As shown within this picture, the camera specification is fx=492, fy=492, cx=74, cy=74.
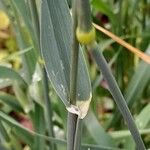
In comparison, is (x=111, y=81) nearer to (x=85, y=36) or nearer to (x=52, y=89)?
(x=85, y=36)

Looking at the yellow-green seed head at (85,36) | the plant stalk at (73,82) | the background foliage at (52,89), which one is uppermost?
the yellow-green seed head at (85,36)

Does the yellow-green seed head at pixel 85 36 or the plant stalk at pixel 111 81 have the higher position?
the yellow-green seed head at pixel 85 36

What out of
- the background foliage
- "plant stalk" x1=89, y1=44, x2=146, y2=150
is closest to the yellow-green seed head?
"plant stalk" x1=89, y1=44, x2=146, y2=150

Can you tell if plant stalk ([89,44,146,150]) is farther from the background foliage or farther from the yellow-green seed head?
the background foliage

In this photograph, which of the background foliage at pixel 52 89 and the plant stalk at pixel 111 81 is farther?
the background foliage at pixel 52 89

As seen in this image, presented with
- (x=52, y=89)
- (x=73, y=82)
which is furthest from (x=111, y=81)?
(x=52, y=89)

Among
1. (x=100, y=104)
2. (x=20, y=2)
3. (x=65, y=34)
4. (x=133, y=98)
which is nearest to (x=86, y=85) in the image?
(x=65, y=34)

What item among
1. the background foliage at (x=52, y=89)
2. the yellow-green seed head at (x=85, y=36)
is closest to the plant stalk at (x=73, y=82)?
the yellow-green seed head at (x=85, y=36)

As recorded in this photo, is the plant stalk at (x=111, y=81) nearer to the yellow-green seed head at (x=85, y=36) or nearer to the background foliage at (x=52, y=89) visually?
the yellow-green seed head at (x=85, y=36)

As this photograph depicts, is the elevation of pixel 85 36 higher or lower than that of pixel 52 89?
higher

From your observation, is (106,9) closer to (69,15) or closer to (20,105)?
(20,105)
